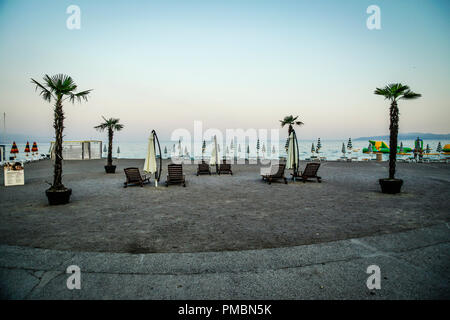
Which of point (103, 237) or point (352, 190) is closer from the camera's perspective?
point (103, 237)

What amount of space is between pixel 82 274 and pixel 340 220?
5.16 metres

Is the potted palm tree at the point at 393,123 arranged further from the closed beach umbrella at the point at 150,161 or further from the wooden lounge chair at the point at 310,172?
the closed beach umbrella at the point at 150,161

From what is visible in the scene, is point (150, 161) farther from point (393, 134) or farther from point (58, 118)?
point (393, 134)

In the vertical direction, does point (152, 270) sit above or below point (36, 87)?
below

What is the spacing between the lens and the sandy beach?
4117 mm

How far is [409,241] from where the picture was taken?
394 centimetres

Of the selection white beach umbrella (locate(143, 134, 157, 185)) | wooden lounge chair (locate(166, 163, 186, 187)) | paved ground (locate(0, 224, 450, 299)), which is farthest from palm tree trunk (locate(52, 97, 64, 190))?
wooden lounge chair (locate(166, 163, 186, 187))

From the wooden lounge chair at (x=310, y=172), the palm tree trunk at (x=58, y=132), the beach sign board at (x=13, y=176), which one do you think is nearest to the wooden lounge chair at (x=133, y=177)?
the palm tree trunk at (x=58, y=132)

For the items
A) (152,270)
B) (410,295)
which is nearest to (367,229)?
(410,295)

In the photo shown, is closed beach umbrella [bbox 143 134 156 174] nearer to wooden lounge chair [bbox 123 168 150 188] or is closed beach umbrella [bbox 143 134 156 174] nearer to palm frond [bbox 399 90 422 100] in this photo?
wooden lounge chair [bbox 123 168 150 188]

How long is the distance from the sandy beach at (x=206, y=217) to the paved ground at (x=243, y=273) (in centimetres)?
38

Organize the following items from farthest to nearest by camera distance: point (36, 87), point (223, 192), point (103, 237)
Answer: point (223, 192) → point (36, 87) → point (103, 237)

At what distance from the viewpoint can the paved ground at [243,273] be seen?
2.60 meters
